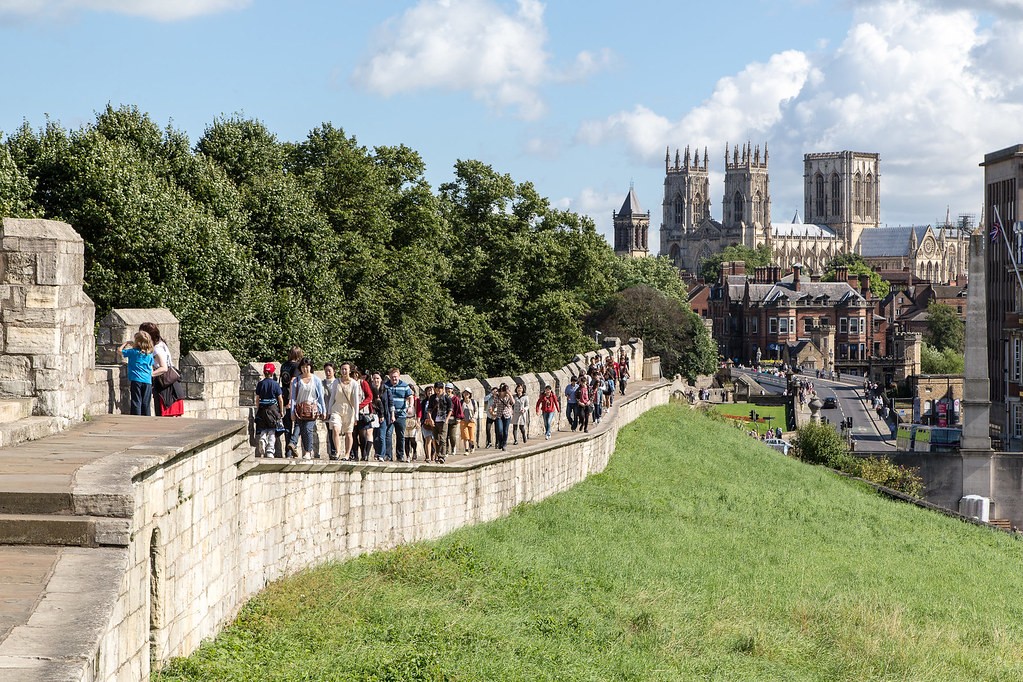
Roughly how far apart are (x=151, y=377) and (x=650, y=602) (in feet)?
25.3

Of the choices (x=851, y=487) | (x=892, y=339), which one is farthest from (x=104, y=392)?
(x=892, y=339)

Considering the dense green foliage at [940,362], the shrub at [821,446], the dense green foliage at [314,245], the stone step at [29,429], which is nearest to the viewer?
the stone step at [29,429]

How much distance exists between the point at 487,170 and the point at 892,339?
80421 mm

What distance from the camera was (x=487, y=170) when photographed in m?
55.4

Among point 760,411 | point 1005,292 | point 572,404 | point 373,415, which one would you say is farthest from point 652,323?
point 373,415

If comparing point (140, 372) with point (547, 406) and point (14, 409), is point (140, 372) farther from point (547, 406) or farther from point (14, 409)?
point (547, 406)

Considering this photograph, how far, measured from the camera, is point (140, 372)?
13.6 m

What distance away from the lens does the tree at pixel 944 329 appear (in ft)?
411

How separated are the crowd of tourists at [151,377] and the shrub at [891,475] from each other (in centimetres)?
3646

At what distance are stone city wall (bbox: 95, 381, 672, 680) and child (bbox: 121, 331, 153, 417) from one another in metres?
1.32

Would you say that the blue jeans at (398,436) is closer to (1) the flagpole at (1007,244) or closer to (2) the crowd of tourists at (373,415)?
(2) the crowd of tourists at (373,415)

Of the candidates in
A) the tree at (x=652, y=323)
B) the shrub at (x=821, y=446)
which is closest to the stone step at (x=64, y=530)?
the shrub at (x=821, y=446)

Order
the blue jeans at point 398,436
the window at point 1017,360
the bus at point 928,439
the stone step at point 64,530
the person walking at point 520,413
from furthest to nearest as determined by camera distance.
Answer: the window at point 1017,360 < the bus at point 928,439 < the person walking at point 520,413 < the blue jeans at point 398,436 < the stone step at point 64,530

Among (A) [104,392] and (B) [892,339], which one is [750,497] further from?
(B) [892,339]
